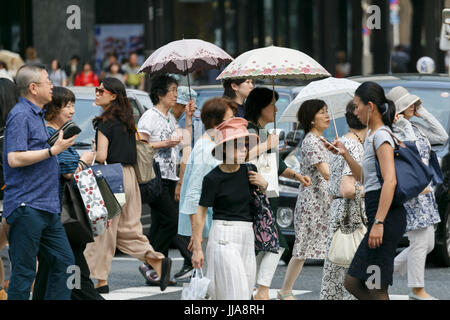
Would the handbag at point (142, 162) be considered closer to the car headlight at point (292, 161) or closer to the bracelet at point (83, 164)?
the bracelet at point (83, 164)

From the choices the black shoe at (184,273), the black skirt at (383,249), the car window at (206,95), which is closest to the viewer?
the black skirt at (383,249)

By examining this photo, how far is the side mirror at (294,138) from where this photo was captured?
1194 centimetres

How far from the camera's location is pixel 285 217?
455 inches

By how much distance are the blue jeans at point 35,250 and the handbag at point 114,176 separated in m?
1.33

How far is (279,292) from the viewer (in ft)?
30.6

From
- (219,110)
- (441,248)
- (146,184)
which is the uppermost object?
(219,110)

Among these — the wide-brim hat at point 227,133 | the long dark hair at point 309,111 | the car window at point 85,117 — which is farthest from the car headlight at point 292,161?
the wide-brim hat at point 227,133

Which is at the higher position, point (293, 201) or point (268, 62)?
point (268, 62)

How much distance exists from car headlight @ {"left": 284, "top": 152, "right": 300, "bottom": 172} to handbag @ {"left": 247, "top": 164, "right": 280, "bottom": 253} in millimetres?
3384

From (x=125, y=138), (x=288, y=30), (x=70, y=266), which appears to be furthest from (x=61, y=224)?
(x=288, y=30)

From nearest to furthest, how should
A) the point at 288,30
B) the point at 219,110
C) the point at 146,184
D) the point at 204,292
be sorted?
the point at 204,292
the point at 219,110
the point at 146,184
the point at 288,30

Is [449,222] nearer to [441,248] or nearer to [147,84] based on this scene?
[441,248]

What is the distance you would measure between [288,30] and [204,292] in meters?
42.1

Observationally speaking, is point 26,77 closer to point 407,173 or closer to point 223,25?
point 407,173
